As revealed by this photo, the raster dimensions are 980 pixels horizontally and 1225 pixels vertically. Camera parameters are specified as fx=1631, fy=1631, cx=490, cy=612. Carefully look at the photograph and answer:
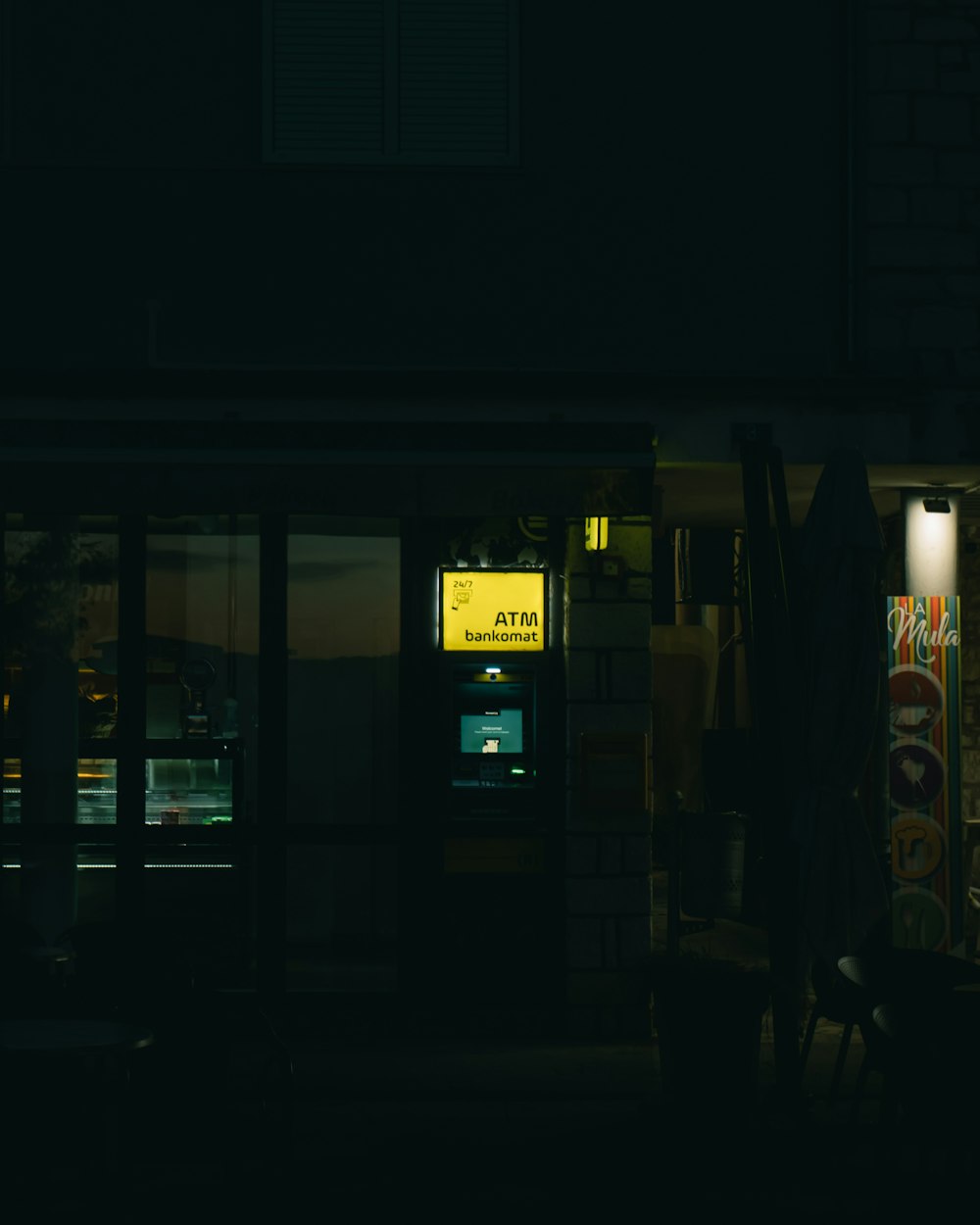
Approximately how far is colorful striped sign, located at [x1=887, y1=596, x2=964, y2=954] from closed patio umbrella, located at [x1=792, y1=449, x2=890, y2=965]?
1.78 metres

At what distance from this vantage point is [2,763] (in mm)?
9367

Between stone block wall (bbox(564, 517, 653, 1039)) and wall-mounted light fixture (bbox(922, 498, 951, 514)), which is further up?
wall-mounted light fixture (bbox(922, 498, 951, 514))

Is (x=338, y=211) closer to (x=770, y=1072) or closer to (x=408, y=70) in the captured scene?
(x=408, y=70)

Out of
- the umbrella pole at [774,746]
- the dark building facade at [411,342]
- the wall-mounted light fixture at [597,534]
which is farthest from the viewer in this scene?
the dark building facade at [411,342]

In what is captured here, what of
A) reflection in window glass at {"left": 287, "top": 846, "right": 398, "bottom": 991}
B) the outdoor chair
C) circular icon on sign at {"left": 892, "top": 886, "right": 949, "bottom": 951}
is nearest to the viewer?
the outdoor chair

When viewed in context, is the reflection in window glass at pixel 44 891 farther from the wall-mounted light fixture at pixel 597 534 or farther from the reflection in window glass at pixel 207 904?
the wall-mounted light fixture at pixel 597 534

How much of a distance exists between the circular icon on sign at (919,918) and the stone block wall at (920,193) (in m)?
3.01

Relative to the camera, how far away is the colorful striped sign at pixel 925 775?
373 inches

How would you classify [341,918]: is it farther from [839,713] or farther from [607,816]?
[839,713]

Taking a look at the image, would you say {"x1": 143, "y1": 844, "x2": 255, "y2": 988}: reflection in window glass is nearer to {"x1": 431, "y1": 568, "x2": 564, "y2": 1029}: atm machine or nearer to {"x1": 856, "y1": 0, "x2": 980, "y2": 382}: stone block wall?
{"x1": 431, "y1": 568, "x2": 564, "y2": 1029}: atm machine

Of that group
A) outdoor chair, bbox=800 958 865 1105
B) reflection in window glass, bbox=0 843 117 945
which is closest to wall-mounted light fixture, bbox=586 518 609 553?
outdoor chair, bbox=800 958 865 1105

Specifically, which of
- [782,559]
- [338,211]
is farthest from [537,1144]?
[338,211]

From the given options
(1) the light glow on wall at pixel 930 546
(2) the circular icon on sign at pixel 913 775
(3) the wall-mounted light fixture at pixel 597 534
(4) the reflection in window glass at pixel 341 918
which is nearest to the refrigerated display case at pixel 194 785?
(4) the reflection in window glass at pixel 341 918

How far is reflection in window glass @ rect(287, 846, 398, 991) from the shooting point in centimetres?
934
